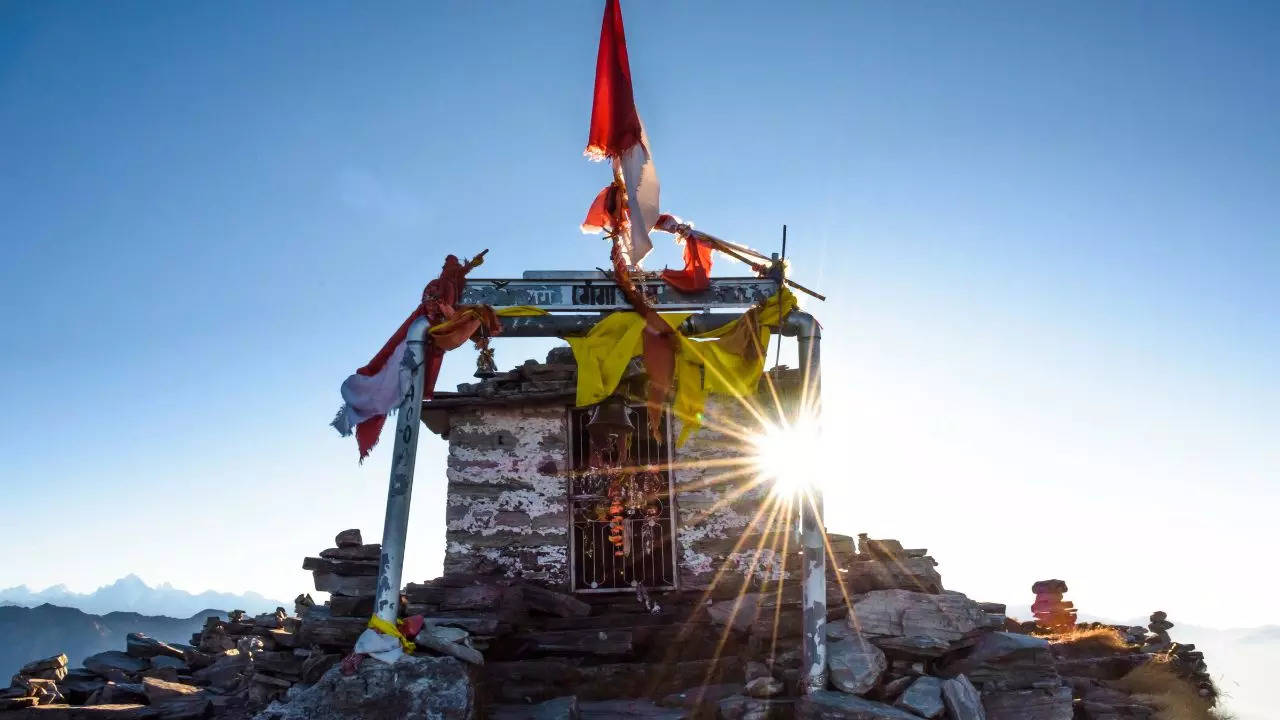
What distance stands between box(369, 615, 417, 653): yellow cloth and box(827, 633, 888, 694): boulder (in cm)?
406

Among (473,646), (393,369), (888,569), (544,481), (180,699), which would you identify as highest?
(393,369)

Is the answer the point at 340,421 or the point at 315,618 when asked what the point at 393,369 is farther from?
the point at 315,618

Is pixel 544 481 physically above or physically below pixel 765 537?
above

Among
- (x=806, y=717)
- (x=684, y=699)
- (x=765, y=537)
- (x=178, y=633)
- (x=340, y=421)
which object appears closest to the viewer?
(x=806, y=717)

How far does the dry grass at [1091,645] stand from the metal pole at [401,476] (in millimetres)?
8710

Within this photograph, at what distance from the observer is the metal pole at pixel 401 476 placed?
25.7 feet

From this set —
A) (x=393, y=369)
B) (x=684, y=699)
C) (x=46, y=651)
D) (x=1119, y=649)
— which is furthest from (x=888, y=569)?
(x=46, y=651)

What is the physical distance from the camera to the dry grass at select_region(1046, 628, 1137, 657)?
435 inches

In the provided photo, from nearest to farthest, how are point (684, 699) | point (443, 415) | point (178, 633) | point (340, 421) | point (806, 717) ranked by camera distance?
1. point (806, 717)
2. point (684, 699)
3. point (340, 421)
4. point (443, 415)
5. point (178, 633)

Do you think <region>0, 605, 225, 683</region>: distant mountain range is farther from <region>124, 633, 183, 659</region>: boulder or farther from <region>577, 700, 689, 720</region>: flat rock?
<region>577, 700, 689, 720</region>: flat rock

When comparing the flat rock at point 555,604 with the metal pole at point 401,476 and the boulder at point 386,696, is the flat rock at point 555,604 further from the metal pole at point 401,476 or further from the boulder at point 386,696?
the boulder at point 386,696

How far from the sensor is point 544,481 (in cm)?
1127

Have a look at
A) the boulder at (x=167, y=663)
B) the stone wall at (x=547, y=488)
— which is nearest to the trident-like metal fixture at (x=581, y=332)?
→ the stone wall at (x=547, y=488)

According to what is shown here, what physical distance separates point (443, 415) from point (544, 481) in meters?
1.86
